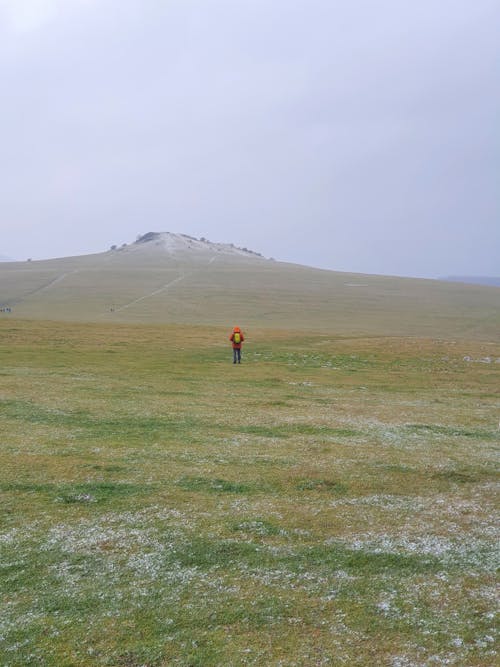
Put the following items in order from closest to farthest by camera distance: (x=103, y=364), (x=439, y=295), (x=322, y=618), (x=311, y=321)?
(x=322, y=618), (x=103, y=364), (x=311, y=321), (x=439, y=295)

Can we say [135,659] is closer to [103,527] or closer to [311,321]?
[103,527]

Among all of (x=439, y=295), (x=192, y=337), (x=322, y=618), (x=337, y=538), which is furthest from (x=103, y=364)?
(x=439, y=295)

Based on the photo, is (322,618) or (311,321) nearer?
(322,618)

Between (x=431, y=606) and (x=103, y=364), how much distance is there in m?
30.7

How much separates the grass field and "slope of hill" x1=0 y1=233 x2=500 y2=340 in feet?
186

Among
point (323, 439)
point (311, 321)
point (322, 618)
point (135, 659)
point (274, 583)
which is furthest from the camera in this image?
point (311, 321)

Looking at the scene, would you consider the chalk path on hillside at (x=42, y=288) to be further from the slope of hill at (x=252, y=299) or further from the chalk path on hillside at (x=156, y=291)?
the chalk path on hillside at (x=156, y=291)

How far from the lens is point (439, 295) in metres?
131

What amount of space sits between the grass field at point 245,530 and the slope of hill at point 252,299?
56810 millimetres

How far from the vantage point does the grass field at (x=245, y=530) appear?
734cm

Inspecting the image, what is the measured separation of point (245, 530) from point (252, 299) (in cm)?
10464

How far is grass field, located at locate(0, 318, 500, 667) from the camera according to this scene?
24.1 feet

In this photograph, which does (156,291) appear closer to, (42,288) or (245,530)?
(42,288)

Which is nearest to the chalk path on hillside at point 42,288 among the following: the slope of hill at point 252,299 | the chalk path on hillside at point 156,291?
the slope of hill at point 252,299
